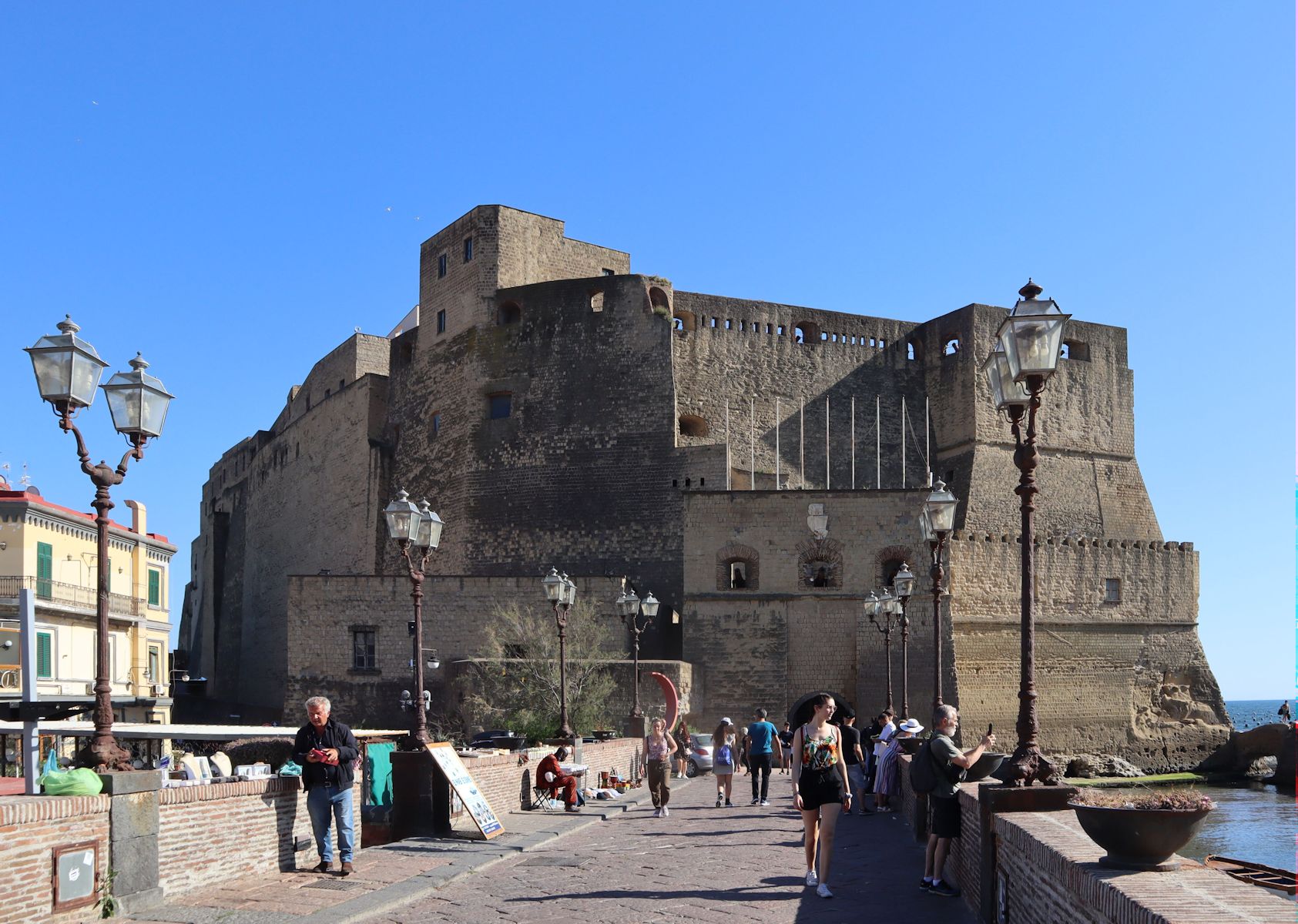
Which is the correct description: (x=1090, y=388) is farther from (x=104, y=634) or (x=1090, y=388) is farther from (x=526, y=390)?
(x=104, y=634)

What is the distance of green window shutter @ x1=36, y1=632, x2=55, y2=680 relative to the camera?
2802cm

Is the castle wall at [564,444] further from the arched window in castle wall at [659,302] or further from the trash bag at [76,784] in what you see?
the trash bag at [76,784]

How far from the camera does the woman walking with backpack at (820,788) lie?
8711 mm

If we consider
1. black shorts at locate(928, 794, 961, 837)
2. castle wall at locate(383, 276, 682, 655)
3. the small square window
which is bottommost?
the small square window

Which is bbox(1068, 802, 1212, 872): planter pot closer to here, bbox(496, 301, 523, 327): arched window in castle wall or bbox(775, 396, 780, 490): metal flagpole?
bbox(775, 396, 780, 490): metal flagpole

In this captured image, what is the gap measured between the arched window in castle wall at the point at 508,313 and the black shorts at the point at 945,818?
98.5 feet

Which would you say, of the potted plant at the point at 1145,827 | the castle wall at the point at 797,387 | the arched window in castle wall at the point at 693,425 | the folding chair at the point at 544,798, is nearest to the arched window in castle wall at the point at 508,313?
the castle wall at the point at 797,387

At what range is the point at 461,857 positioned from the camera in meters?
10.3

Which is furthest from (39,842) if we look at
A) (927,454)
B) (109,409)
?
(927,454)

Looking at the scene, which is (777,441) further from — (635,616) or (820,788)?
(820,788)

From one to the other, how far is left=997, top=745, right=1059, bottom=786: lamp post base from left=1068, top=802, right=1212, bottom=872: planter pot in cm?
235

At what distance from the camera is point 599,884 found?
9125mm

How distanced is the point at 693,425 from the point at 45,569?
17690 mm

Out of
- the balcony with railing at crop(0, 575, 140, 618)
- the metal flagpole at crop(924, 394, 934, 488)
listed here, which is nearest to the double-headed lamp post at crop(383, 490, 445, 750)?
the balcony with railing at crop(0, 575, 140, 618)
